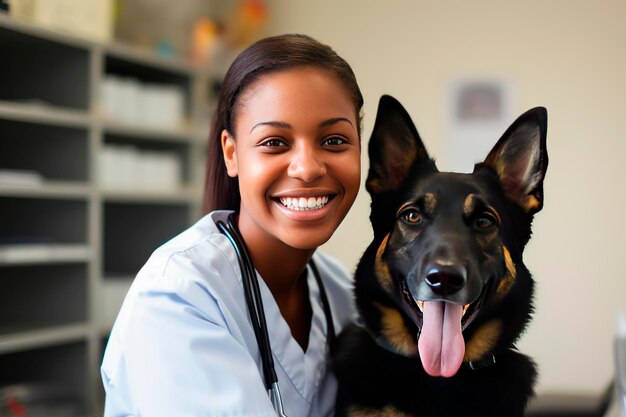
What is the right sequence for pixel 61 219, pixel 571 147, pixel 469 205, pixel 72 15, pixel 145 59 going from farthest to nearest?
pixel 571 147 → pixel 145 59 → pixel 61 219 → pixel 72 15 → pixel 469 205

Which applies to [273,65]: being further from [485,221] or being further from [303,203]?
[485,221]

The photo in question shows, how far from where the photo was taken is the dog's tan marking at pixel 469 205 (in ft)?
3.56

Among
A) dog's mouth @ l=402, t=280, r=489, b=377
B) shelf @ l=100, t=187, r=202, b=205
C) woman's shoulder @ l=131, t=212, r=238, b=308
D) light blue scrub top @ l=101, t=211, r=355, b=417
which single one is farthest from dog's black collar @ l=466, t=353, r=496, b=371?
shelf @ l=100, t=187, r=202, b=205

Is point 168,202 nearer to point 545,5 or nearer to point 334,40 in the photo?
point 334,40

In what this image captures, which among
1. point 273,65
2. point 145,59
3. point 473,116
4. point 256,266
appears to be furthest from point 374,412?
point 473,116

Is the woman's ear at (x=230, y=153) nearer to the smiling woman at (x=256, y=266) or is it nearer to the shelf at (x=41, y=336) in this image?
the smiling woman at (x=256, y=266)

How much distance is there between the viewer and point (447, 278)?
0.95 meters

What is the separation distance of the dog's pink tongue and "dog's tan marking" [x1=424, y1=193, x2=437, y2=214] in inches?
6.9

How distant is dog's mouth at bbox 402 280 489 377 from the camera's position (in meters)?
1.00

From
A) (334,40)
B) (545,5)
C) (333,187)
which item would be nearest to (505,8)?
(545,5)

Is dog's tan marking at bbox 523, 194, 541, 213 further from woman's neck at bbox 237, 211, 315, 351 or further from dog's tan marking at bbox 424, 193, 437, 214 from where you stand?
woman's neck at bbox 237, 211, 315, 351

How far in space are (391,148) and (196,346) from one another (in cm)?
51

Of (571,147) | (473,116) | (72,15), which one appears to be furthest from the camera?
(473,116)

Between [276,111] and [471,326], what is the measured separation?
1.64ft
